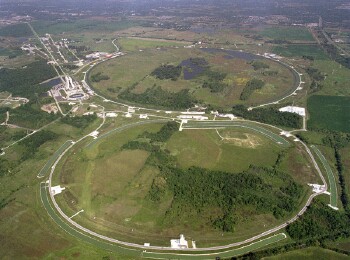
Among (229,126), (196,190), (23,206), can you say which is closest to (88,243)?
(23,206)

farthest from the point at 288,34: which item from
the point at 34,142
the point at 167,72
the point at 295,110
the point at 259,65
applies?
the point at 34,142

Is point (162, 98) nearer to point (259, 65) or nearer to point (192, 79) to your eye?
point (192, 79)

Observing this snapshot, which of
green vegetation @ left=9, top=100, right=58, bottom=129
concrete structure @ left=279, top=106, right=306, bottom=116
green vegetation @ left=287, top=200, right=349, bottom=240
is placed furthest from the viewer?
concrete structure @ left=279, top=106, right=306, bottom=116

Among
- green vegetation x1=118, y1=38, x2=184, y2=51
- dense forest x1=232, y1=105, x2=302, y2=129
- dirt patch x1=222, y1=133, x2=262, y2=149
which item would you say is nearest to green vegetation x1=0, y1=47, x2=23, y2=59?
green vegetation x1=118, y1=38, x2=184, y2=51

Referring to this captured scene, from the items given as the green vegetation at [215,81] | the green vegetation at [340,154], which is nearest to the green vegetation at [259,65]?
the green vegetation at [215,81]

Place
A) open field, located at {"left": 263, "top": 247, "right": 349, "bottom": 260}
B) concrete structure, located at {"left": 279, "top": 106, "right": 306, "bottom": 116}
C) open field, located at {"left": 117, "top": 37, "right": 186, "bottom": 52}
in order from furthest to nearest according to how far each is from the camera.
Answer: open field, located at {"left": 117, "top": 37, "right": 186, "bottom": 52} → concrete structure, located at {"left": 279, "top": 106, "right": 306, "bottom": 116} → open field, located at {"left": 263, "top": 247, "right": 349, "bottom": 260}

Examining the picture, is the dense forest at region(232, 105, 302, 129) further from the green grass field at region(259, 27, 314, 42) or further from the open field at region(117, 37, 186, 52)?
the green grass field at region(259, 27, 314, 42)

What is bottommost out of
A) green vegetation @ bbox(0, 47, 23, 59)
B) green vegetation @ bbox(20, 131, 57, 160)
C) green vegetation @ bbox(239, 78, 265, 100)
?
green vegetation @ bbox(0, 47, 23, 59)

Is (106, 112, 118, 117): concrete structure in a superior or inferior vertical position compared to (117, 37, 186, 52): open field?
superior

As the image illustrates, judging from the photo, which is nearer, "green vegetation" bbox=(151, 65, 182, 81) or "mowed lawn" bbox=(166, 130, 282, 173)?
"mowed lawn" bbox=(166, 130, 282, 173)
